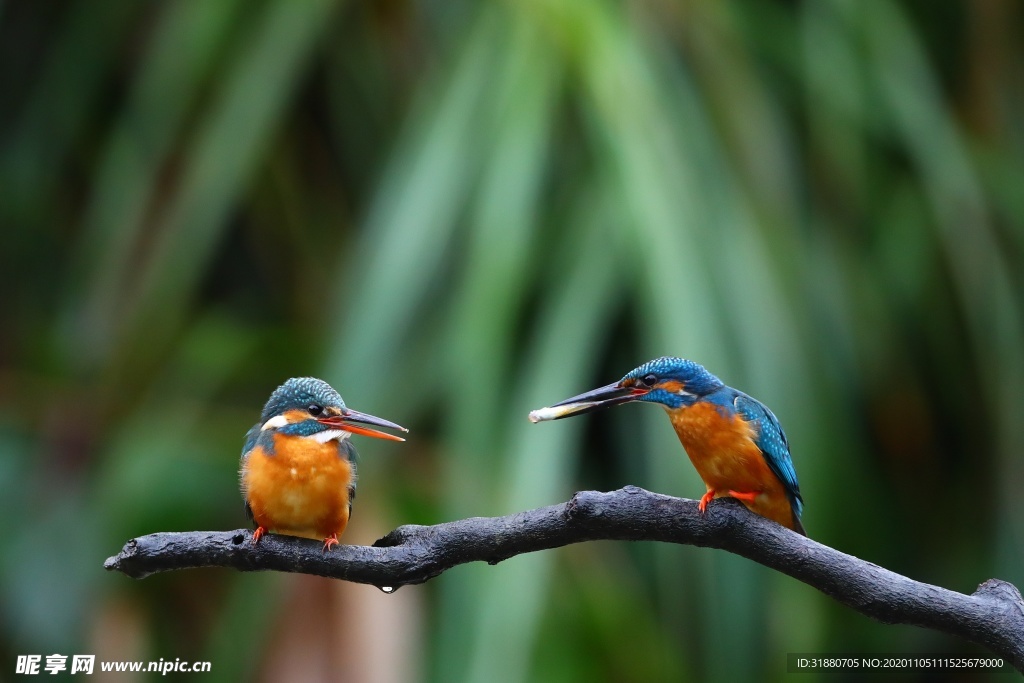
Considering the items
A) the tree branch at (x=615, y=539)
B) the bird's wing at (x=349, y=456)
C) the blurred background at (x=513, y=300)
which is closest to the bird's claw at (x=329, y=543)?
the tree branch at (x=615, y=539)

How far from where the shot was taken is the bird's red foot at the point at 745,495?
1607 millimetres

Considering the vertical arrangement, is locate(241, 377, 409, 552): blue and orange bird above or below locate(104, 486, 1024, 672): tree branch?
above

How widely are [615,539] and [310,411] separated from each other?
0.55 metres

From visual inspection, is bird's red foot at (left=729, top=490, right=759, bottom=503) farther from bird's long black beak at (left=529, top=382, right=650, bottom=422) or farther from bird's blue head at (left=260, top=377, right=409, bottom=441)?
bird's blue head at (left=260, top=377, right=409, bottom=441)

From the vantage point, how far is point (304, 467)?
5.49 ft

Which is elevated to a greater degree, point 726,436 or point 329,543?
point 726,436

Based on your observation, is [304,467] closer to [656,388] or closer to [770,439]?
[656,388]

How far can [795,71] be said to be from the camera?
507 cm

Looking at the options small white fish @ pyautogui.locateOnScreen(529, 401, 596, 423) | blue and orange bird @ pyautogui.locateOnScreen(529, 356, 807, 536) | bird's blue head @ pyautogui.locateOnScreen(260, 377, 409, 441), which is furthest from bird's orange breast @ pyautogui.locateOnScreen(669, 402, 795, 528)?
bird's blue head @ pyautogui.locateOnScreen(260, 377, 409, 441)

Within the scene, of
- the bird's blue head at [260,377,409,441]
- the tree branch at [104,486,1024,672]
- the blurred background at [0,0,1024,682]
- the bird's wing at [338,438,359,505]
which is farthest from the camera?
the blurred background at [0,0,1024,682]

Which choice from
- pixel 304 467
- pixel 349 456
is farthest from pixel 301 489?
pixel 349 456

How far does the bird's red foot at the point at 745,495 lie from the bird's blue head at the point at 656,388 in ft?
0.52

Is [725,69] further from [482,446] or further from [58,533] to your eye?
[58,533]

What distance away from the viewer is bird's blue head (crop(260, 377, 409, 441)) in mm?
1623
